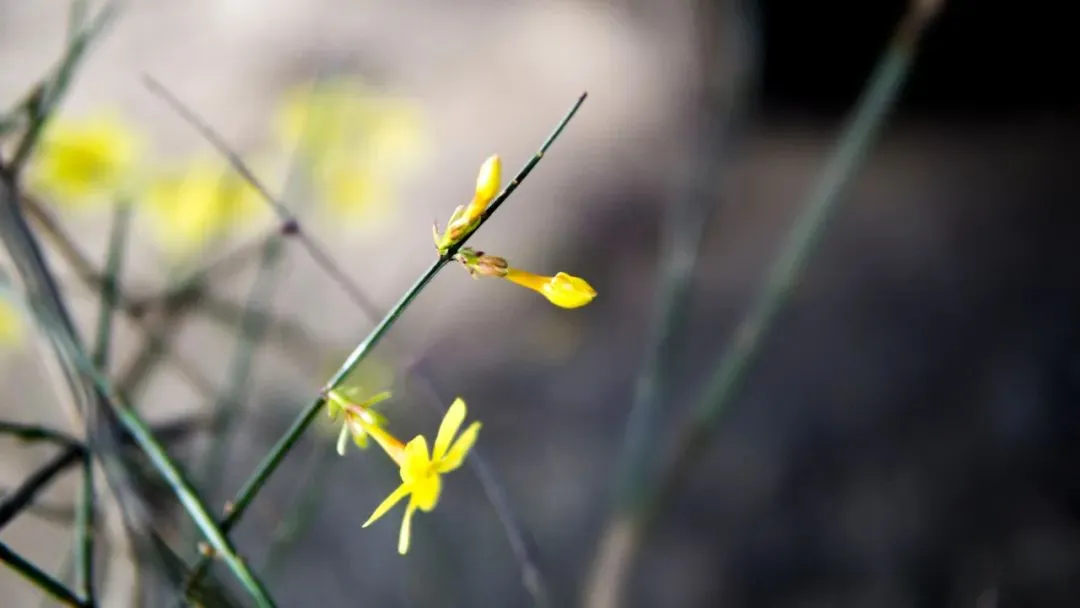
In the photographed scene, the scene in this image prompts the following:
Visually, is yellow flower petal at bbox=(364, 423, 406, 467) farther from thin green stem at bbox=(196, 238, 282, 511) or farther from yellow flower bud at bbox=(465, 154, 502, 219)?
thin green stem at bbox=(196, 238, 282, 511)

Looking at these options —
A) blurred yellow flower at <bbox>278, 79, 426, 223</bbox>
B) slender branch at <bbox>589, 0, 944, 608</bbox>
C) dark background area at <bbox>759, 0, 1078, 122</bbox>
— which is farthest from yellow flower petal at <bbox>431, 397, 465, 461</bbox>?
dark background area at <bbox>759, 0, 1078, 122</bbox>

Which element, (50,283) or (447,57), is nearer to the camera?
(50,283)

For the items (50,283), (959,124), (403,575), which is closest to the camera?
(50,283)

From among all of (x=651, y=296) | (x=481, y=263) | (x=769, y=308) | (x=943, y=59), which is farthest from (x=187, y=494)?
(x=943, y=59)

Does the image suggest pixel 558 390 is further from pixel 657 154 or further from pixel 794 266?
pixel 794 266

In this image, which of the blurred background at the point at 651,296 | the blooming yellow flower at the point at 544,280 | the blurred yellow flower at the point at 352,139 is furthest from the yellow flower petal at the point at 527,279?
the blurred yellow flower at the point at 352,139

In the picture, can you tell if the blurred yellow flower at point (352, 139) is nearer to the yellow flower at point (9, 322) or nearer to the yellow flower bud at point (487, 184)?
the yellow flower at point (9, 322)

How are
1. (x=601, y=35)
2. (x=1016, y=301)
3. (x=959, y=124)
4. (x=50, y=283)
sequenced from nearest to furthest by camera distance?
(x=50, y=283), (x=1016, y=301), (x=959, y=124), (x=601, y=35)

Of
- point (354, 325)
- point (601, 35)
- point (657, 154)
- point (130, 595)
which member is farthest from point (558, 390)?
point (130, 595)
